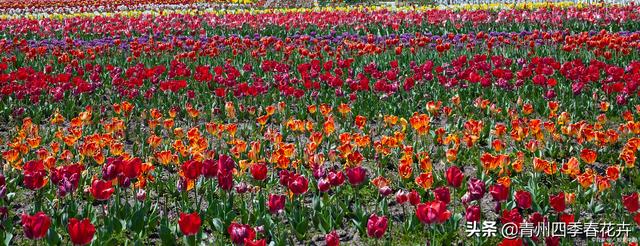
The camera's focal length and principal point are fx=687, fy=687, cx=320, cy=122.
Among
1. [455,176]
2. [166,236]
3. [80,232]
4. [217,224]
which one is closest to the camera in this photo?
[80,232]

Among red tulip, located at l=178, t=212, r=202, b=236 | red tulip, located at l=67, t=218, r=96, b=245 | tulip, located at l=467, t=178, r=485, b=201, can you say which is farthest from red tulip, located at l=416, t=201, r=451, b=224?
red tulip, located at l=67, t=218, r=96, b=245

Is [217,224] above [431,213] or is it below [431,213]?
below

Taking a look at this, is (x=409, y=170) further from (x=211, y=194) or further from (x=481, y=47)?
(x=481, y=47)

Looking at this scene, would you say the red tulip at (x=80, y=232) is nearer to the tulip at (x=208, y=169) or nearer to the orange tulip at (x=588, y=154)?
the tulip at (x=208, y=169)

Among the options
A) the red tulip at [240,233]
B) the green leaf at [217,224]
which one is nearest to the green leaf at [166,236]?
the green leaf at [217,224]

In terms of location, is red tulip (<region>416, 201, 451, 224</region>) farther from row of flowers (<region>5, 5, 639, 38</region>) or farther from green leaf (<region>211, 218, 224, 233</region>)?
row of flowers (<region>5, 5, 639, 38</region>)

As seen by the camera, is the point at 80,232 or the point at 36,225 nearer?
the point at 80,232

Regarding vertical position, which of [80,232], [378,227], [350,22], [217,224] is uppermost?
[80,232]

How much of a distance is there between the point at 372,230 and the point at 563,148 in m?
3.17

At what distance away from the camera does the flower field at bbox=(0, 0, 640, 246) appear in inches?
150

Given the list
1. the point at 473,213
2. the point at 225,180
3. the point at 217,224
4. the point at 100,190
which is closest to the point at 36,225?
the point at 100,190

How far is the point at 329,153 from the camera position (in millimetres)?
5031

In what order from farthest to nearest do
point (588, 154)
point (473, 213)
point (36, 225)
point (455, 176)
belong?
point (588, 154) → point (455, 176) → point (473, 213) → point (36, 225)

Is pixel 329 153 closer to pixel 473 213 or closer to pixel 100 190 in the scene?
pixel 473 213
